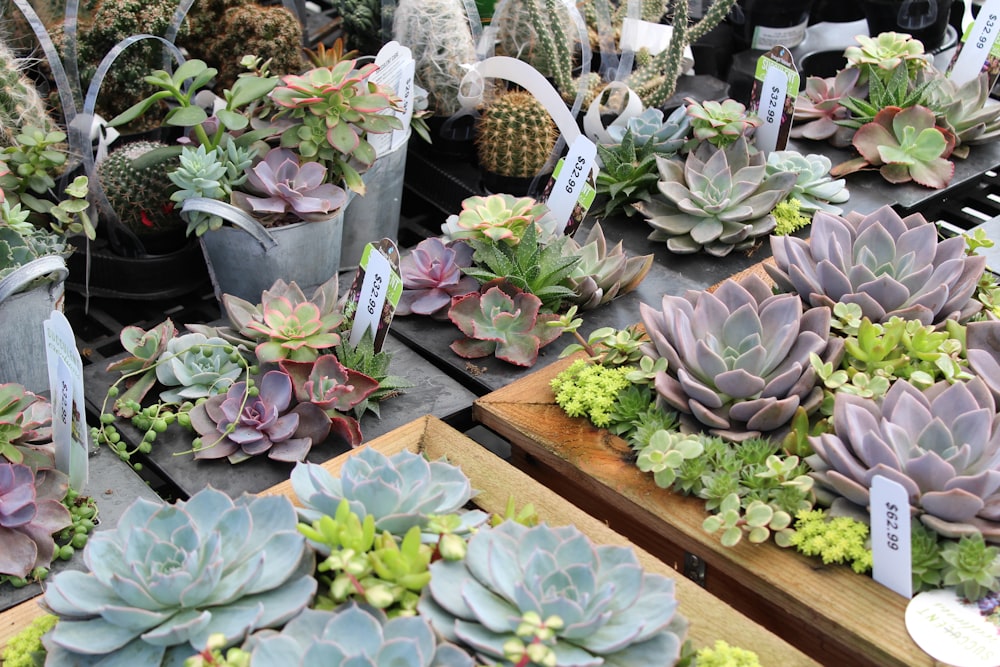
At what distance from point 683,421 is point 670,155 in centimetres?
82

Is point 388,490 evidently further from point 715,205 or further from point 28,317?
point 715,205

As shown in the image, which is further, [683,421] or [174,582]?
[683,421]

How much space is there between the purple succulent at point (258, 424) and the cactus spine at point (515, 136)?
0.80m

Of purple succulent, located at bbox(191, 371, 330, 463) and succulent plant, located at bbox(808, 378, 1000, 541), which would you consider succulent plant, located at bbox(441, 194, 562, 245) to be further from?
succulent plant, located at bbox(808, 378, 1000, 541)

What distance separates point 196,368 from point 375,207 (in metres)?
0.63

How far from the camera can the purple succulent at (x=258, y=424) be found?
4.87 feet

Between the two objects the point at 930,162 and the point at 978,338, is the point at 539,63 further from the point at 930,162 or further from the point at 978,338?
the point at 978,338

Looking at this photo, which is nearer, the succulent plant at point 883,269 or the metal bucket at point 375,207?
the succulent plant at point 883,269

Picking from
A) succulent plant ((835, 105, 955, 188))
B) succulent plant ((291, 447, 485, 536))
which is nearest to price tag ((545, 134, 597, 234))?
succulent plant ((835, 105, 955, 188))

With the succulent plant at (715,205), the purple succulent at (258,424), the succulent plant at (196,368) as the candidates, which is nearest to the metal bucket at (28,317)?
the succulent plant at (196,368)

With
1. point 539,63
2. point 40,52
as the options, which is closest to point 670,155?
point 539,63

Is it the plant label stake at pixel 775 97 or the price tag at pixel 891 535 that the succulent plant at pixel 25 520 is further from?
the plant label stake at pixel 775 97

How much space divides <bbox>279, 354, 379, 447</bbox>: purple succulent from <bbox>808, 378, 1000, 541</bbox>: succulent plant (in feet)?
2.12

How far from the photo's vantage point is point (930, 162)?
7.13ft
